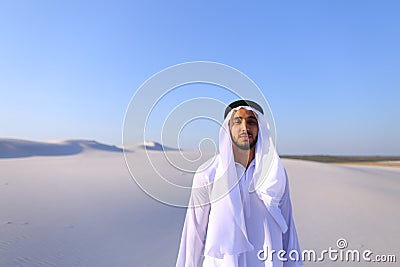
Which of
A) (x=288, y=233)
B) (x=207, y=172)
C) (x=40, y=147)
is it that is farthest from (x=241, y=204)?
(x=40, y=147)

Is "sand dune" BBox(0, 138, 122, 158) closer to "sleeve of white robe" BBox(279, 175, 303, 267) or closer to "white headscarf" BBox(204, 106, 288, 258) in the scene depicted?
"white headscarf" BBox(204, 106, 288, 258)

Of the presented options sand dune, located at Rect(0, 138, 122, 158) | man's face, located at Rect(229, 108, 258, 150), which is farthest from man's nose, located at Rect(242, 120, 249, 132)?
sand dune, located at Rect(0, 138, 122, 158)

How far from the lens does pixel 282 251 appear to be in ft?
6.45

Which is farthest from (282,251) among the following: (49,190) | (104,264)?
Answer: (49,190)

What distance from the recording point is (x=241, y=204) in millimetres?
1869

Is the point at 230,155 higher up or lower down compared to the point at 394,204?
higher up

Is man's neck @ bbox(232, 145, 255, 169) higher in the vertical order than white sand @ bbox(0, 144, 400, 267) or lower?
higher

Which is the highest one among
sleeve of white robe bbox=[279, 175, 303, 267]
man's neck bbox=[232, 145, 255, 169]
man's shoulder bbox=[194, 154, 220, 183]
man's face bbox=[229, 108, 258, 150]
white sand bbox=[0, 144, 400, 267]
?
man's face bbox=[229, 108, 258, 150]

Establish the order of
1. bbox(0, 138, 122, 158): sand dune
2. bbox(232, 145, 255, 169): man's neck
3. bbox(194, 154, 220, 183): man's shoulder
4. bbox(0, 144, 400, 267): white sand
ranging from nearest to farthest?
bbox(194, 154, 220, 183): man's shoulder < bbox(232, 145, 255, 169): man's neck < bbox(0, 144, 400, 267): white sand < bbox(0, 138, 122, 158): sand dune

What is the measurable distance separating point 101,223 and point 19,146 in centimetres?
3493

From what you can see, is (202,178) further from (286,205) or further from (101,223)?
(101,223)

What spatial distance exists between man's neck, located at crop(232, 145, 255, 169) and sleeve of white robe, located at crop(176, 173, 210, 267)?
0.97 ft

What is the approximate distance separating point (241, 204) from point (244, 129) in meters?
0.51

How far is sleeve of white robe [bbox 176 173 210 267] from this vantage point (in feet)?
6.31
